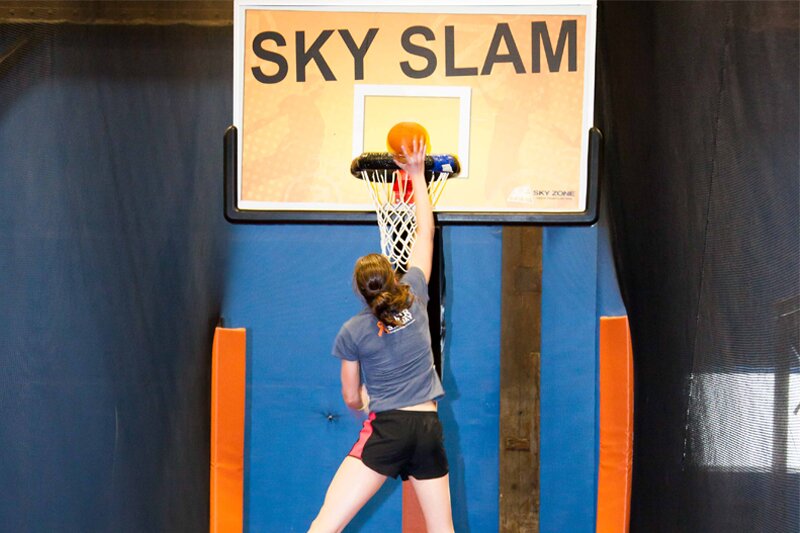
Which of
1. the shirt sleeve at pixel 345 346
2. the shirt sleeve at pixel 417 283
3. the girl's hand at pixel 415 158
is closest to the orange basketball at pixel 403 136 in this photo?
the girl's hand at pixel 415 158

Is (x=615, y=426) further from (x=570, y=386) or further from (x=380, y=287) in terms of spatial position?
(x=380, y=287)

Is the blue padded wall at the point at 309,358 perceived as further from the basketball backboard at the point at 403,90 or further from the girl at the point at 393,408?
the girl at the point at 393,408

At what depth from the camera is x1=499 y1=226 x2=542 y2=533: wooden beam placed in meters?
4.12

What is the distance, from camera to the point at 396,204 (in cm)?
330

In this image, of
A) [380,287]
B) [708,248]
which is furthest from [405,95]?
[708,248]

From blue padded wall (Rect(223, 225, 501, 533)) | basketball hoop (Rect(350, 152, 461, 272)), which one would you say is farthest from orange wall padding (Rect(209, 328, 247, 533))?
basketball hoop (Rect(350, 152, 461, 272))

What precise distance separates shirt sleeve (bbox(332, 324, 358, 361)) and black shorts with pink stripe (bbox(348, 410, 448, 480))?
20 cm

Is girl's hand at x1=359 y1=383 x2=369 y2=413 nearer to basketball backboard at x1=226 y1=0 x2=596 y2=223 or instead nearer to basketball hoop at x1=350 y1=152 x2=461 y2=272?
basketball hoop at x1=350 y1=152 x2=461 y2=272

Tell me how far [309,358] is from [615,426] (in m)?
1.39

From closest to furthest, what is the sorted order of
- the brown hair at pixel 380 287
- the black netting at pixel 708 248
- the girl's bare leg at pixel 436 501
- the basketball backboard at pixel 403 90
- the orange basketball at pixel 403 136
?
the black netting at pixel 708 248 < the brown hair at pixel 380 287 < the girl's bare leg at pixel 436 501 < the orange basketball at pixel 403 136 < the basketball backboard at pixel 403 90

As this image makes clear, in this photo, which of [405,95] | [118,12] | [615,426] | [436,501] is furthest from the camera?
[615,426]

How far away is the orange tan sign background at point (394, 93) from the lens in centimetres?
345

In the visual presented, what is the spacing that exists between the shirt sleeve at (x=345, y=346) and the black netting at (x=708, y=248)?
3.99 ft

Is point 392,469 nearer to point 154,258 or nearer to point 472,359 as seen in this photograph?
point 472,359
